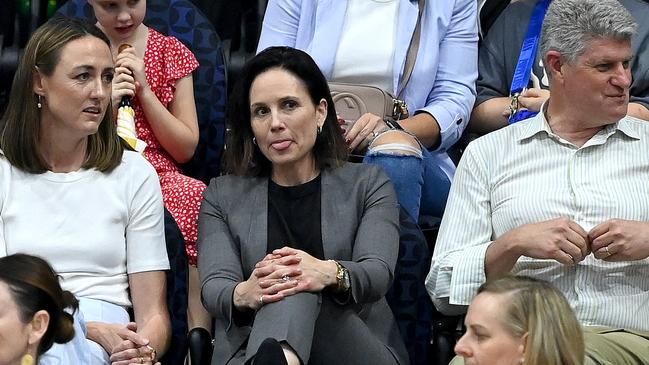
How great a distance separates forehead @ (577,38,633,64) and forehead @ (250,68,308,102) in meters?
0.71

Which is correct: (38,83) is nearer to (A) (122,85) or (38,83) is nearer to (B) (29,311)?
(A) (122,85)

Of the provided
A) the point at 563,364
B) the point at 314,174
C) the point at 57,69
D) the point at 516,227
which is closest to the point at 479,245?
the point at 516,227

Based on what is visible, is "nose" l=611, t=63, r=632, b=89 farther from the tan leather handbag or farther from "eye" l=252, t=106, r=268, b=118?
"eye" l=252, t=106, r=268, b=118

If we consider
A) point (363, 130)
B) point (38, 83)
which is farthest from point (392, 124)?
point (38, 83)

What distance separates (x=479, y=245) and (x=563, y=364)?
80 cm

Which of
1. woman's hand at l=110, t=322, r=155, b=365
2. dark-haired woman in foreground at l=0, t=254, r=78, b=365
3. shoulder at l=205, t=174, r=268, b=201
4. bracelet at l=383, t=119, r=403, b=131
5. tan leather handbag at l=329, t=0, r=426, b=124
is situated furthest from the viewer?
tan leather handbag at l=329, t=0, r=426, b=124

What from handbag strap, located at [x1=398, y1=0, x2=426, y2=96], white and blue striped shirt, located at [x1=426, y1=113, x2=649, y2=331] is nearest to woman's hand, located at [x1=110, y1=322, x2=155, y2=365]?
white and blue striped shirt, located at [x1=426, y1=113, x2=649, y2=331]

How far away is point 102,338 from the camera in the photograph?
329 centimetres

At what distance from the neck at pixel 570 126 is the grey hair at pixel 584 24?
0.13 m

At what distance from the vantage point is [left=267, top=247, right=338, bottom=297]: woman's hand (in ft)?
10.8

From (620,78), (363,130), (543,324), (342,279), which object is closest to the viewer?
(543,324)

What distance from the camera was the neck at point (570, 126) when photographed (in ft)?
11.7

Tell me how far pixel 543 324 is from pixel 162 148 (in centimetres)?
159

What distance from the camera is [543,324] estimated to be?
2.82m
